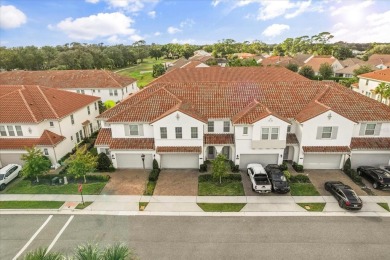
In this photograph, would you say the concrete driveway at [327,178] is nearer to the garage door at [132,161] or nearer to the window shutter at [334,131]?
the window shutter at [334,131]

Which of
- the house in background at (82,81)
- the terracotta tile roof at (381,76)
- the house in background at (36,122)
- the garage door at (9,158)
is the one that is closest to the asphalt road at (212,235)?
the garage door at (9,158)

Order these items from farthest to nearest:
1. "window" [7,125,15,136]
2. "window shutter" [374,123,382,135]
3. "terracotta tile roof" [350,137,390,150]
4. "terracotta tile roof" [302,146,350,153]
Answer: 1. "window" [7,125,15,136]
2. "window shutter" [374,123,382,135]
3. "terracotta tile roof" [350,137,390,150]
4. "terracotta tile roof" [302,146,350,153]

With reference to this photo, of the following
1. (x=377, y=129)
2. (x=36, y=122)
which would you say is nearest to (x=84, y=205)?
(x=36, y=122)

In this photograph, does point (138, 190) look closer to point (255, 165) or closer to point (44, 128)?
point (255, 165)

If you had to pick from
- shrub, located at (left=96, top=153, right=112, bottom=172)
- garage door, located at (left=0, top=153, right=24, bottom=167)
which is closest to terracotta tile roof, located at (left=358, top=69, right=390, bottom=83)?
shrub, located at (left=96, top=153, right=112, bottom=172)

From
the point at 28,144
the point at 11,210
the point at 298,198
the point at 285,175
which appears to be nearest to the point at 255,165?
the point at 285,175

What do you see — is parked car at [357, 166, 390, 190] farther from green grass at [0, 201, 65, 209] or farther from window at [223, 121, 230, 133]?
green grass at [0, 201, 65, 209]

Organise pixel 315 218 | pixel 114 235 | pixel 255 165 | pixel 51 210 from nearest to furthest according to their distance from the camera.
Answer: pixel 114 235
pixel 315 218
pixel 51 210
pixel 255 165
